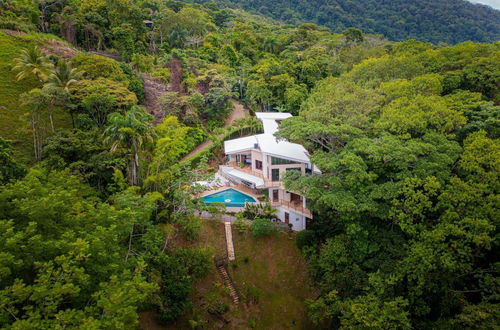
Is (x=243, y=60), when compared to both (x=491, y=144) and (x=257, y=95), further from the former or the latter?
(x=491, y=144)

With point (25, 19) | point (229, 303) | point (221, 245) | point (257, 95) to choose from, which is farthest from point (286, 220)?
point (25, 19)

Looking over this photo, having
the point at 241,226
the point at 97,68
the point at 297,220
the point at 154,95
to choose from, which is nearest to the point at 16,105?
the point at 97,68

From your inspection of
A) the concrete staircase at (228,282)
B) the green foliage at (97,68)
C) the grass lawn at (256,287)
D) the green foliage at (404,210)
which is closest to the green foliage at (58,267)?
the grass lawn at (256,287)

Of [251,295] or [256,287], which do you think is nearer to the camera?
[251,295]

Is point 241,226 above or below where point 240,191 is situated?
below

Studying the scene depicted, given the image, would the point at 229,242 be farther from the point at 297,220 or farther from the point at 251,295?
the point at 297,220
